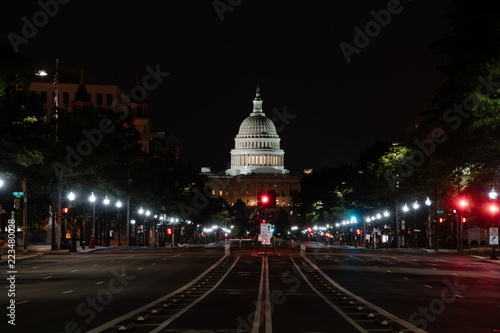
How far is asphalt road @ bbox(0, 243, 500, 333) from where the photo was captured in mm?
21719

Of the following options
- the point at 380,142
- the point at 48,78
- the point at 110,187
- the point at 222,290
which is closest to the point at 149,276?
the point at 222,290

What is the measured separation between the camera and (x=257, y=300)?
29.5 meters

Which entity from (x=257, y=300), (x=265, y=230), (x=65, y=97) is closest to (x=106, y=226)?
(x=265, y=230)

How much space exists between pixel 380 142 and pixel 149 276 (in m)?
128

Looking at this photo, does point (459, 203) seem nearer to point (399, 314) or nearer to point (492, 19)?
point (492, 19)

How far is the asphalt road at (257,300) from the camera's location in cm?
2172

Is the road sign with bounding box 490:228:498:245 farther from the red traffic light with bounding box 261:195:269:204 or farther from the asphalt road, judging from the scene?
the asphalt road

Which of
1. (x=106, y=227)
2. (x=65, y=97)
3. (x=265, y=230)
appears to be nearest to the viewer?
(x=265, y=230)

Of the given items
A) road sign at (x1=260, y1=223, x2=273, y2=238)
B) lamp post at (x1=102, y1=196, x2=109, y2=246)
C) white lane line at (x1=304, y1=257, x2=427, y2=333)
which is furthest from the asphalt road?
lamp post at (x1=102, y1=196, x2=109, y2=246)

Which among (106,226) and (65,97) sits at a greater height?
(65,97)

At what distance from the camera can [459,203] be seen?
82.9 metres

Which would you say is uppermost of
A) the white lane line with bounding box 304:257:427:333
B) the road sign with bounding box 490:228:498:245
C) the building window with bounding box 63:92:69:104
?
the building window with bounding box 63:92:69:104

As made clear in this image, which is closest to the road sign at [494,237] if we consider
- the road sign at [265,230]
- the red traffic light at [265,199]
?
the road sign at [265,230]

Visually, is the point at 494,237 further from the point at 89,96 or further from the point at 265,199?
the point at 89,96
